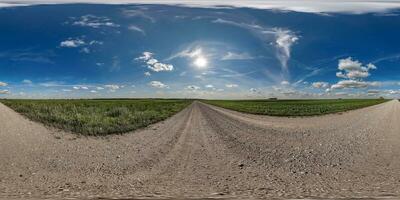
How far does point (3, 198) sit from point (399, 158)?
1366 cm

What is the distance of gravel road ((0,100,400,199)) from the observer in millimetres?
10164

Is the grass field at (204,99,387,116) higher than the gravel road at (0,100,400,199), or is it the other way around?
the grass field at (204,99,387,116)

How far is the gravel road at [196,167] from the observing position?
10.2 metres

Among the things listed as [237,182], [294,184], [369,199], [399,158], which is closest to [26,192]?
[237,182]

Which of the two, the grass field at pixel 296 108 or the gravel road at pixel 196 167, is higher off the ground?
the grass field at pixel 296 108

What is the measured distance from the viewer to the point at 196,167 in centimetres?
1391

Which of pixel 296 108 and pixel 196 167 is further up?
pixel 296 108

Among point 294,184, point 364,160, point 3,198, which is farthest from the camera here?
point 364,160

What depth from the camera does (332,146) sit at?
19672mm

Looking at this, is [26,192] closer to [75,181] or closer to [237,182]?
[75,181]

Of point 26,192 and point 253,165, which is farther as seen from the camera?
point 253,165

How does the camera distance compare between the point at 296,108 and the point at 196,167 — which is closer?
the point at 196,167

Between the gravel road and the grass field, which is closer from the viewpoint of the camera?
the gravel road

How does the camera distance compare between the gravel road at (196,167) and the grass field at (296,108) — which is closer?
the gravel road at (196,167)
